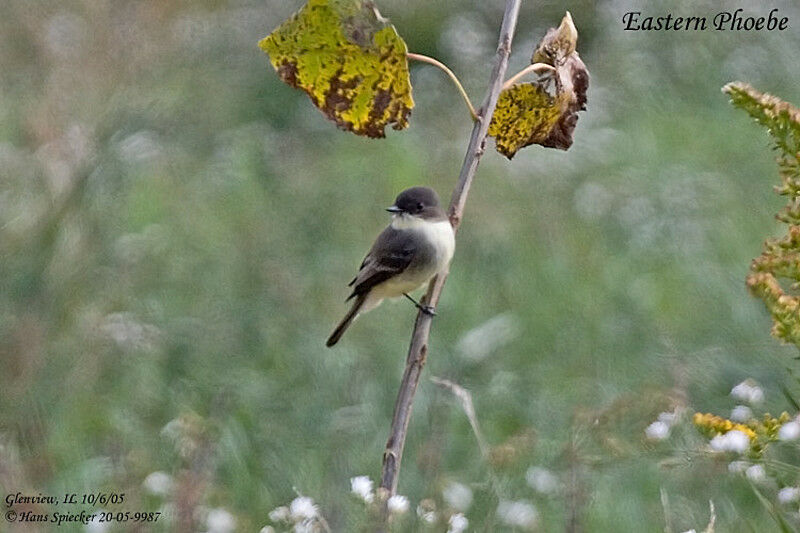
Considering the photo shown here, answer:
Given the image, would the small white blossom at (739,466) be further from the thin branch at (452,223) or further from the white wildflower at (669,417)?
the thin branch at (452,223)

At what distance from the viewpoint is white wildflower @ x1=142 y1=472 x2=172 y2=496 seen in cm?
297

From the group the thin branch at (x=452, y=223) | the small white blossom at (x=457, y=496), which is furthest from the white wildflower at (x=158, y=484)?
the thin branch at (x=452, y=223)

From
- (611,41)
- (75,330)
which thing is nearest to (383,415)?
(75,330)

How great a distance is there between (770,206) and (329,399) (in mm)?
2343

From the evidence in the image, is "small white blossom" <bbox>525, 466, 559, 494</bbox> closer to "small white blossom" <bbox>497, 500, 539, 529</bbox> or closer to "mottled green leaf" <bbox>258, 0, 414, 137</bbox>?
"small white blossom" <bbox>497, 500, 539, 529</bbox>

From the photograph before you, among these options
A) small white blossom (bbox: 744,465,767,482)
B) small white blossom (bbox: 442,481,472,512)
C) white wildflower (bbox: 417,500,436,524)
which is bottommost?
small white blossom (bbox: 442,481,472,512)

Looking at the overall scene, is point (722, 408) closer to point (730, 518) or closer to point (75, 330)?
point (730, 518)

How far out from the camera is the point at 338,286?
4.84 m

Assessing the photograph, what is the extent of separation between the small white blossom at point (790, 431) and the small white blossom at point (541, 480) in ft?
2.54

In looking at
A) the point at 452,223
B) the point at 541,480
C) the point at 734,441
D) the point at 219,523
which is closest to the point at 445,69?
the point at 452,223

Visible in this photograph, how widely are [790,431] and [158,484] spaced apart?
1527mm

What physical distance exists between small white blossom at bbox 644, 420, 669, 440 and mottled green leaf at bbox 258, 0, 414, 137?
93 centimetres

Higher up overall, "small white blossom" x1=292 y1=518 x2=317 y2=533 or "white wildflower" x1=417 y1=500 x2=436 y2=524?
"white wildflower" x1=417 y1=500 x2=436 y2=524

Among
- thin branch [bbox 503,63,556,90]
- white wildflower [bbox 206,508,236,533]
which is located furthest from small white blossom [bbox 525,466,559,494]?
thin branch [bbox 503,63,556,90]
